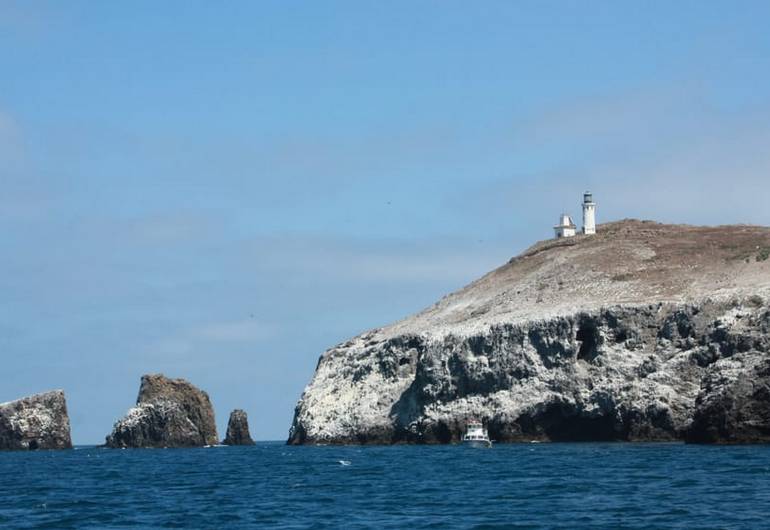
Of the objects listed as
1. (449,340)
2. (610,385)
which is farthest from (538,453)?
(449,340)

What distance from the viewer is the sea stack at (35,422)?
368 ft

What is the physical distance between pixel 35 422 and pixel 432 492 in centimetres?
7472

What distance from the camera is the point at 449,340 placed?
89.3m

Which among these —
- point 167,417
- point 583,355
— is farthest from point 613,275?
point 167,417

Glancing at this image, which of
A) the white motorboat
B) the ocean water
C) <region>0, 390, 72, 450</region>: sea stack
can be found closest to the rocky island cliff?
the white motorboat

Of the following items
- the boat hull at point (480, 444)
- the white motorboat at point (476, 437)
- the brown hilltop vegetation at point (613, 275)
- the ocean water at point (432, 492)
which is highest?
the brown hilltop vegetation at point (613, 275)

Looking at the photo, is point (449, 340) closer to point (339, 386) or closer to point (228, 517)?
point (339, 386)

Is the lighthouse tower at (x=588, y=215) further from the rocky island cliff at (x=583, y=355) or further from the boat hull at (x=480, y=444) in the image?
the boat hull at (x=480, y=444)

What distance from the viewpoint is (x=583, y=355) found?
83.2 meters

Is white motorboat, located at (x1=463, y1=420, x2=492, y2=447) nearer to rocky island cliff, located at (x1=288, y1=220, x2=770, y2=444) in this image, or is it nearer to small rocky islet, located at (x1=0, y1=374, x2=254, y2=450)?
rocky island cliff, located at (x1=288, y1=220, x2=770, y2=444)

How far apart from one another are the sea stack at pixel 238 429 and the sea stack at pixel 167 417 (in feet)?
16.6

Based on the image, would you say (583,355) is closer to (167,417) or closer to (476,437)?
(476,437)

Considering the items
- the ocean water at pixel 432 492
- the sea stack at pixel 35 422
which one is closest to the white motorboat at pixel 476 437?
the ocean water at pixel 432 492

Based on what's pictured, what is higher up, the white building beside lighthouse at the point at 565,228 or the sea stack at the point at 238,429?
the white building beside lighthouse at the point at 565,228
